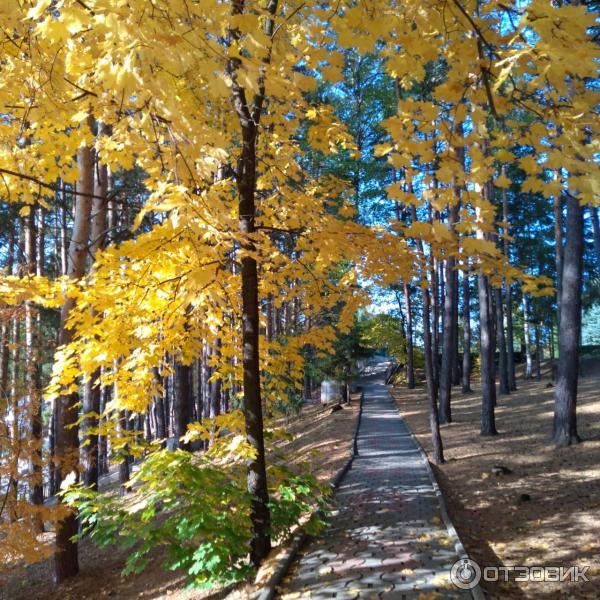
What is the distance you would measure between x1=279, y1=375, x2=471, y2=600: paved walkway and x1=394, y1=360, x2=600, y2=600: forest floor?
1.50 feet

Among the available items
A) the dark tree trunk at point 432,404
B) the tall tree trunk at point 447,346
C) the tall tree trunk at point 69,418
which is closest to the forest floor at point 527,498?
the dark tree trunk at point 432,404

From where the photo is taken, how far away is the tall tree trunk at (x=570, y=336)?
30.5 feet

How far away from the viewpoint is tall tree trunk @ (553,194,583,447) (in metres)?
9.28

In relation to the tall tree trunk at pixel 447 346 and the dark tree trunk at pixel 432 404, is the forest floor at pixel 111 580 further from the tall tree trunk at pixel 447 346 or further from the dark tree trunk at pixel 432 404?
the tall tree trunk at pixel 447 346

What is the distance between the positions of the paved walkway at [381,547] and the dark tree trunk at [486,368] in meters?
4.11

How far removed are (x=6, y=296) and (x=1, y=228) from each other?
11.2 metres

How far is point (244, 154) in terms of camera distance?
458cm

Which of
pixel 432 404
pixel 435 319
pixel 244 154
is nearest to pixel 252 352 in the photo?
pixel 244 154

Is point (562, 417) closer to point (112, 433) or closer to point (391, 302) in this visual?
point (112, 433)

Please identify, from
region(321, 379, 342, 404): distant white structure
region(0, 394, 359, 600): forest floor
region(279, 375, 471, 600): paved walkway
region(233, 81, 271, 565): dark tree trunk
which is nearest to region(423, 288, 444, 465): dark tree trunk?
region(279, 375, 471, 600): paved walkway

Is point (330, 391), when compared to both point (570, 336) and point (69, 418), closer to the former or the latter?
point (570, 336)

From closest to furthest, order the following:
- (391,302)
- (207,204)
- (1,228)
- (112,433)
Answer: (207,204) → (112,433) → (1,228) → (391,302)

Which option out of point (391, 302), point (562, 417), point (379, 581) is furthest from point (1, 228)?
point (391, 302)

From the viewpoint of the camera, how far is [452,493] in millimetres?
7719
